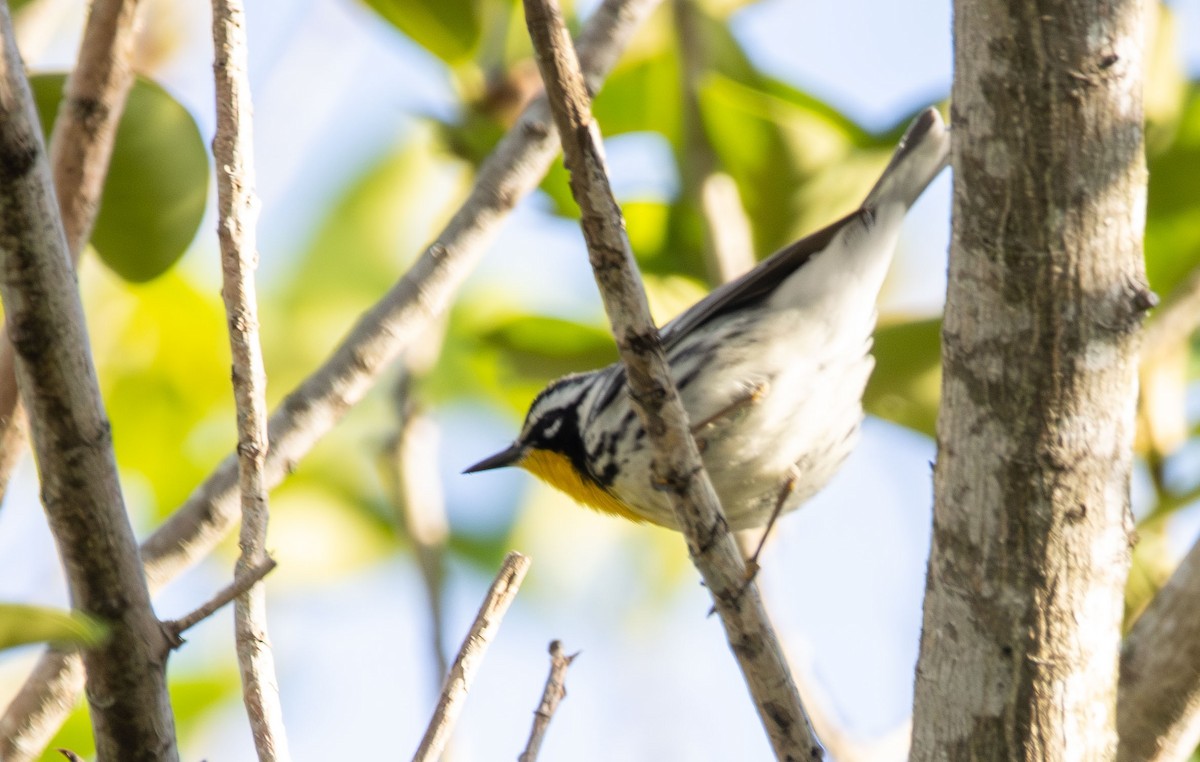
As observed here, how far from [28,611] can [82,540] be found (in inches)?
17.6

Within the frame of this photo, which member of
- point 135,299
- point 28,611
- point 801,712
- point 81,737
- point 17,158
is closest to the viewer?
point 28,611

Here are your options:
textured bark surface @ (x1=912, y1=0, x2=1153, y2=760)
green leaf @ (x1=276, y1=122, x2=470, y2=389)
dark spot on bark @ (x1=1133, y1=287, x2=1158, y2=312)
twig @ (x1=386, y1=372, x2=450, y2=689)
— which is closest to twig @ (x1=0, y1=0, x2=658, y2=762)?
twig @ (x1=386, y1=372, x2=450, y2=689)

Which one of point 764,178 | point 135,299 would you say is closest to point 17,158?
point 764,178

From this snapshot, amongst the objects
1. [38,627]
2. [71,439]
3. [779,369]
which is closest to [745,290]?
[779,369]

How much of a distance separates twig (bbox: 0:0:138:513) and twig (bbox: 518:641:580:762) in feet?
3.62

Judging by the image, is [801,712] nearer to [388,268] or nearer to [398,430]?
[398,430]

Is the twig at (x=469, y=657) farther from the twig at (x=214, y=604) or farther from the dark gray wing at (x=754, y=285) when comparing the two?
the dark gray wing at (x=754, y=285)

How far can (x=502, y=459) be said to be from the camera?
4051mm

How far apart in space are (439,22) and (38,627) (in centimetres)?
223

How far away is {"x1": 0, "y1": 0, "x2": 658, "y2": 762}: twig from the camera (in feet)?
7.46

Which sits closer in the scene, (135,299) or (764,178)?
(764,178)

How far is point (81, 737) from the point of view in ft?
9.29

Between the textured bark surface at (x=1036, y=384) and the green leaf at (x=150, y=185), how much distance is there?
1.43m

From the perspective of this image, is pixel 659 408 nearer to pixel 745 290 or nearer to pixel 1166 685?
pixel 1166 685
